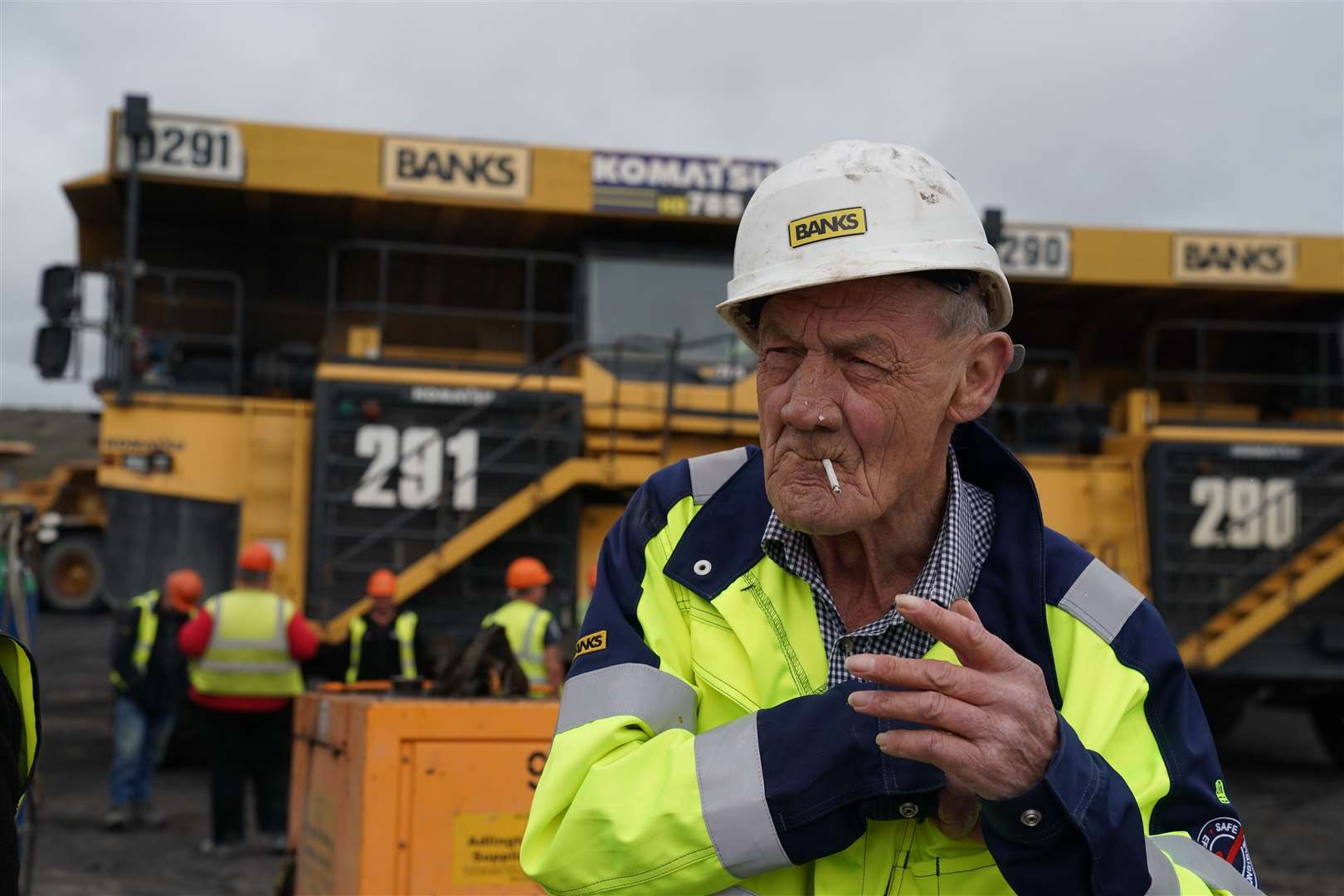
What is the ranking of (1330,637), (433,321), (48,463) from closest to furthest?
(1330,637) → (433,321) → (48,463)

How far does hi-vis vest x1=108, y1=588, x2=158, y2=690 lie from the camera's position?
9.09m

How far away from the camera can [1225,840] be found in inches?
67.2

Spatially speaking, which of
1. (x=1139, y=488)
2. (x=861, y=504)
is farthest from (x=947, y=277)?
(x=1139, y=488)

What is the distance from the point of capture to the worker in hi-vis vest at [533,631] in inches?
325

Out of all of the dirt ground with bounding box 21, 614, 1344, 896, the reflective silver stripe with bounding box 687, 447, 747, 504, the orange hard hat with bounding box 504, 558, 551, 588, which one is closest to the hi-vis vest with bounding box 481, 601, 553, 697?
the orange hard hat with bounding box 504, 558, 551, 588

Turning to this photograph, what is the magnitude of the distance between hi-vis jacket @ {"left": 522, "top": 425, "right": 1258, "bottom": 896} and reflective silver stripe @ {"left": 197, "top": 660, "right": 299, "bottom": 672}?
708 centimetres

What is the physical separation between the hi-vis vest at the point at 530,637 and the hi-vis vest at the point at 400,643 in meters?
0.69

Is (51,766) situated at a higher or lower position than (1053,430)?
lower

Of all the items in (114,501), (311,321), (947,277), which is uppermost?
(311,321)

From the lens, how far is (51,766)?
11109mm

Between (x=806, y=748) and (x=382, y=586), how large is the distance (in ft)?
25.2

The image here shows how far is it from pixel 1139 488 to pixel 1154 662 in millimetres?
9418

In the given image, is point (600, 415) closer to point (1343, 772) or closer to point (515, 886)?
point (515, 886)

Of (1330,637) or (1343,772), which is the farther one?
(1343,772)
